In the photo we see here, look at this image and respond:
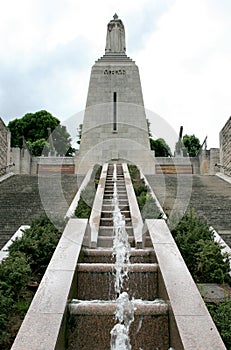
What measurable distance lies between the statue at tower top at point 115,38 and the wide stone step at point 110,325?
21.3 metres

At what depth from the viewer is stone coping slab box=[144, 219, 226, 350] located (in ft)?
10.6

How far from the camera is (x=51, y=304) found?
3.75 m

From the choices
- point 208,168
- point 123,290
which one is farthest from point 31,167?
point 123,290

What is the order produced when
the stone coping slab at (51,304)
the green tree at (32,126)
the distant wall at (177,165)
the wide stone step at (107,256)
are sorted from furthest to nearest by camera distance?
the green tree at (32,126) < the distant wall at (177,165) < the wide stone step at (107,256) < the stone coping slab at (51,304)

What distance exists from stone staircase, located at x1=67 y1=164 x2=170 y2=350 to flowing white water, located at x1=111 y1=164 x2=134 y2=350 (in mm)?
58

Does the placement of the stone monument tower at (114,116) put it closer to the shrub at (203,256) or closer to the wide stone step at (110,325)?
the shrub at (203,256)

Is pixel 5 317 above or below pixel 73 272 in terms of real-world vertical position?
below

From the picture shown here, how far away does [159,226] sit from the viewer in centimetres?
577

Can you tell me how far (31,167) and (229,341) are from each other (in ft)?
72.6

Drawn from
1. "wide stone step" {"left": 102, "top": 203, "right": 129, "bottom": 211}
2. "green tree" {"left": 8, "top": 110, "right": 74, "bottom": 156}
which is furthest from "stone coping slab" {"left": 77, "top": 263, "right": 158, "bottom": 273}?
"green tree" {"left": 8, "top": 110, "right": 74, "bottom": 156}

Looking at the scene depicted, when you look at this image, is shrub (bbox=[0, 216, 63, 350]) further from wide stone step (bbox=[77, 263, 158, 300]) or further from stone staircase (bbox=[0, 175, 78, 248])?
stone staircase (bbox=[0, 175, 78, 248])

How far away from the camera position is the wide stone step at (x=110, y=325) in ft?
13.0

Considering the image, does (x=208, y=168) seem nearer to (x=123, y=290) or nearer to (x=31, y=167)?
(x=31, y=167)

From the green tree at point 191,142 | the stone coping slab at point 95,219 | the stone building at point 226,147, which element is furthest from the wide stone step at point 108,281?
the green tree at point 191,142
